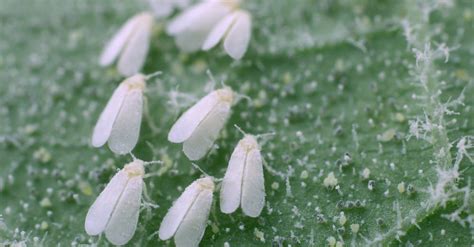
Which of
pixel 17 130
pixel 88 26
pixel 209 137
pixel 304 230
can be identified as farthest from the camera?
pixel 88 26

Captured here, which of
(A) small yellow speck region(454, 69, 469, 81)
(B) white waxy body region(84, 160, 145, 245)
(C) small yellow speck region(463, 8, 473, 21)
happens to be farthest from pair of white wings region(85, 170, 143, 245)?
(C) small yellow speck region(463, 8, 473, 21)

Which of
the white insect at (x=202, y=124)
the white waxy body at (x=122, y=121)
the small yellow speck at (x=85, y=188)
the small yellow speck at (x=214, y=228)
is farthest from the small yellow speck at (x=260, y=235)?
the small yellow speck at (x=85, y=188)

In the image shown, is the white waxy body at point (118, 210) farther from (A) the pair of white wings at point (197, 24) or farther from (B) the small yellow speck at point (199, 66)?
(A) the pair of white wings at point (197, 24)

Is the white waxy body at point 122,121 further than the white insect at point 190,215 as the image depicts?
Yes

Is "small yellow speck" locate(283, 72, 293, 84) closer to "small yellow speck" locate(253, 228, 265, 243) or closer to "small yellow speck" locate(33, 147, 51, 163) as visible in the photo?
"small yellow speck" locate(253, 228, 265, 243)

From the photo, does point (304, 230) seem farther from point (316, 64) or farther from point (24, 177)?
point (24, 177)

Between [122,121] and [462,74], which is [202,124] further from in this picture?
[462,74]

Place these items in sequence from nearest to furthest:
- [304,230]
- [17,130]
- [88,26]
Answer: [304,230] → [17,130] → [88,26]

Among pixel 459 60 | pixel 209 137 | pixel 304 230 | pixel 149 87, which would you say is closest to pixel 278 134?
pixel 209 137

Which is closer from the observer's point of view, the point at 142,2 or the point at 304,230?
the point at 304,230
